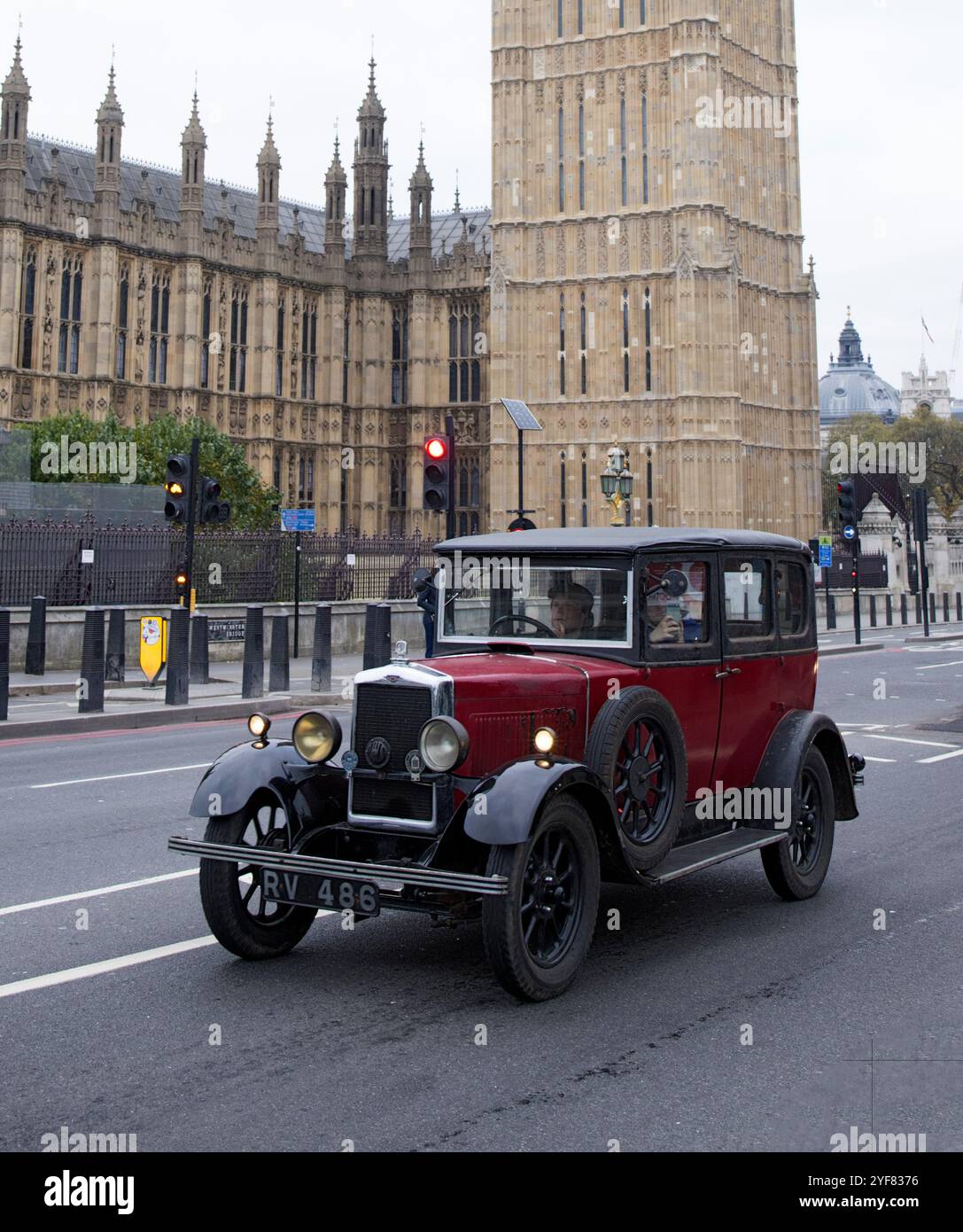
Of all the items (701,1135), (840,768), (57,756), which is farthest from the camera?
(57,756)

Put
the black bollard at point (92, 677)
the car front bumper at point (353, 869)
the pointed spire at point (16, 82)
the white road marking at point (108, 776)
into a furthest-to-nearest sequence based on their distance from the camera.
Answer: the pointed spire at point (16, 82), the black bollard at point (92, 677), the white road marking at point (108, 776), the car front bumper at point (353, 869)

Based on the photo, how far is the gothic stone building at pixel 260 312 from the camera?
4753 centimetres

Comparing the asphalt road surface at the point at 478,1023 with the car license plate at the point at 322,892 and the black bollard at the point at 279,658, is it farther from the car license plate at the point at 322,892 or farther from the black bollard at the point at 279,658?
the black bollard at the point at 279,658

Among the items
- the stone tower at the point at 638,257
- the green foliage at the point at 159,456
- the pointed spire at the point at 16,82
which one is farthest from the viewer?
the stone tower at the point at 638,257

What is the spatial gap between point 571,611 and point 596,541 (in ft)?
1.15

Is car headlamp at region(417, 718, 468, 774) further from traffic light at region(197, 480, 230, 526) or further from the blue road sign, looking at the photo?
the blue road sign

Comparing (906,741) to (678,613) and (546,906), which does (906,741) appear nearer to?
(678,613)

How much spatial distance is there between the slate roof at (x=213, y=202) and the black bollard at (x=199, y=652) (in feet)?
112

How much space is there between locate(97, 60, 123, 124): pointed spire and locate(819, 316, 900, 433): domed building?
132455 millimetres

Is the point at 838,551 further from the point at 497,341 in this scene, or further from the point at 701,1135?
the point at 701,1135

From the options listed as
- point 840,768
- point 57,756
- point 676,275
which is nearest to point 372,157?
point 676,275

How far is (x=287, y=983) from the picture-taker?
5246 mm

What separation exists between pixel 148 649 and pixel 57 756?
5.58m

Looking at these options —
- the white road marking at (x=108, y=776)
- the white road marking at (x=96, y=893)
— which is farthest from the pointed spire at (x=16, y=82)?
the white road marking at (x=96, y=893)
